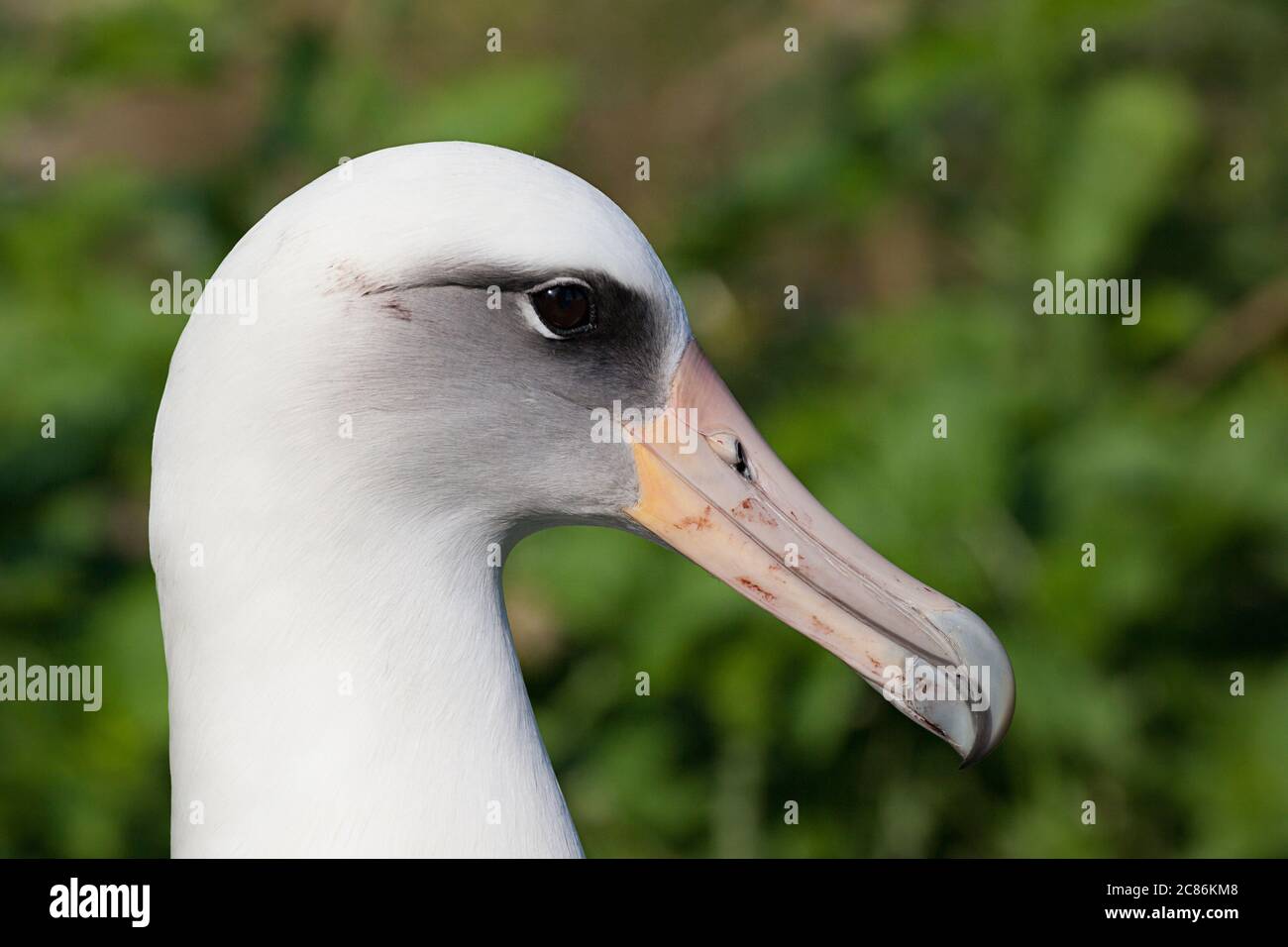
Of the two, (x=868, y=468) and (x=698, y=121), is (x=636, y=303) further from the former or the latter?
(x=698, y=121)

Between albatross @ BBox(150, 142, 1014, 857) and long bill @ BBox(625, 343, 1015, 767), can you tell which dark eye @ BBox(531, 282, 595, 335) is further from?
long bill @ BBox(625, 343, 1015, 767)

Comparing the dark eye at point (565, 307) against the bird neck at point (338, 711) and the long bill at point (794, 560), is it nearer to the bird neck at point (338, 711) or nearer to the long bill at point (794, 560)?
the long bill at point (794, 560)

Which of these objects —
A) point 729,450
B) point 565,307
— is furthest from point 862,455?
point 565,307

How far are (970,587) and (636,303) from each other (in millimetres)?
2160

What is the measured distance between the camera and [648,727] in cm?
414

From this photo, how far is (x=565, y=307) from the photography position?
6.55ft

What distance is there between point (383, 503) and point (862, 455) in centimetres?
217

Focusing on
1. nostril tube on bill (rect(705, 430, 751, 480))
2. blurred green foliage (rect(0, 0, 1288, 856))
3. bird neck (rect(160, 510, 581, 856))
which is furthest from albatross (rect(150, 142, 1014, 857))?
blurred green foliage (rect(0, 0, 1288, 856))

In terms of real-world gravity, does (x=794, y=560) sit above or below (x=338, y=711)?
above

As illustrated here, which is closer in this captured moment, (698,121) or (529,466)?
(529,466)

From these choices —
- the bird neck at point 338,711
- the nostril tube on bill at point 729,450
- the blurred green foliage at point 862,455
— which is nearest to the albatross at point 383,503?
the bird neck at point 338,711

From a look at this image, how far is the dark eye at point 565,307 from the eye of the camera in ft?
6.47

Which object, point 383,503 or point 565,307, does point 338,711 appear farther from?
point 565,307
